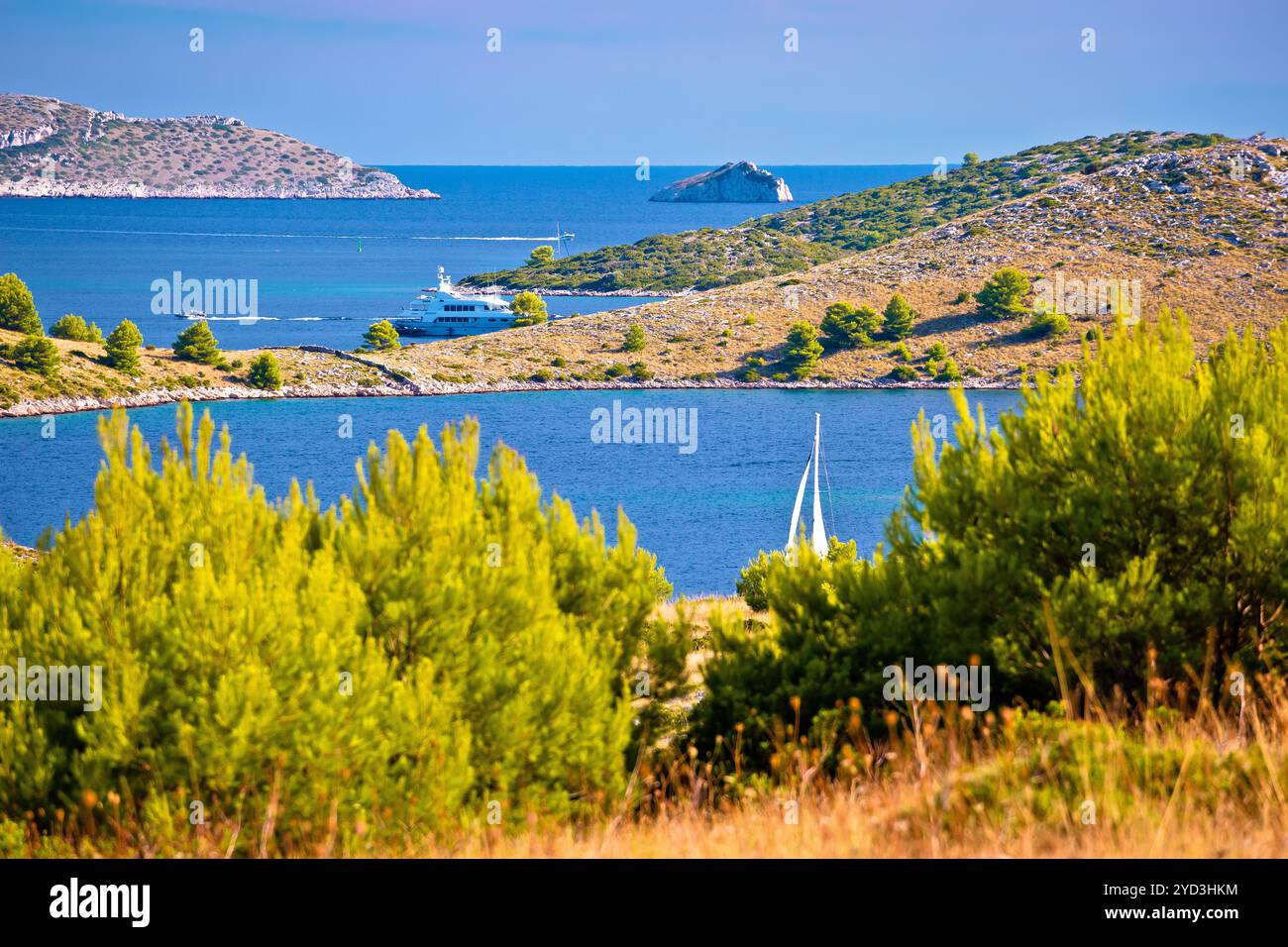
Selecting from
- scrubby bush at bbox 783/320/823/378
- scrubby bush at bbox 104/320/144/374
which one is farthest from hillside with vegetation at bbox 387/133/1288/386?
scrubby bush at bbox 104/320/144/374

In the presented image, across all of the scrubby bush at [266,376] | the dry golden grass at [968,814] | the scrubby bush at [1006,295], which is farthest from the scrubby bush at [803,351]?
the dry golden grass at [968,814]

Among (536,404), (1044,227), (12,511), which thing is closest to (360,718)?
(12,511)

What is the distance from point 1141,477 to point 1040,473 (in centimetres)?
149

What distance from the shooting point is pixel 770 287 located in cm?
16650

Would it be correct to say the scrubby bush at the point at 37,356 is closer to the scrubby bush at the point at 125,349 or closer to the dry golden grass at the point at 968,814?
the scrubby bush at the point at 125,349

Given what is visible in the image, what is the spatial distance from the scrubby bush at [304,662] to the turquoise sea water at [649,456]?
55.6 meters

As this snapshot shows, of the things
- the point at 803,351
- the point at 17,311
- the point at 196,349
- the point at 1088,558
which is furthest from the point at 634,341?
the point at 1088,558

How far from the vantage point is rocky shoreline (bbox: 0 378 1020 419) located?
123m

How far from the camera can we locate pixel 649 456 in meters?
118

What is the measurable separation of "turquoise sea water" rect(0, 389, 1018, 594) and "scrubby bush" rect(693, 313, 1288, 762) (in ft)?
176

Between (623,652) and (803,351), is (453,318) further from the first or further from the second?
(623,652)

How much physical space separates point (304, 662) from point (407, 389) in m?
126
